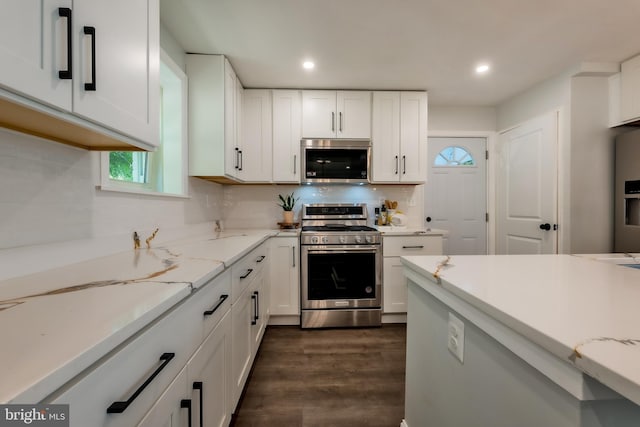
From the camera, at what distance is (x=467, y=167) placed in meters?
3.48

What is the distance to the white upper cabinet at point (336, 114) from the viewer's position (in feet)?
9.39

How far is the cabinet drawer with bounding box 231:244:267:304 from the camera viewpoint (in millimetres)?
1376

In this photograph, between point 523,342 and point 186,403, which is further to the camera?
point 186,403

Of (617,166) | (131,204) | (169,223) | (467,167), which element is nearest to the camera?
(131,204)

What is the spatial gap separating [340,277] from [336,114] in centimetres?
172

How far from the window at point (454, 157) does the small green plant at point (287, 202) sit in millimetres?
1945

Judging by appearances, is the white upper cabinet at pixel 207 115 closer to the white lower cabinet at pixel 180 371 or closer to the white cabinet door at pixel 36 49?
the white lower cabinet at pixel 180 371

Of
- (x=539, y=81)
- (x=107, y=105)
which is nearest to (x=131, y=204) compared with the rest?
(x=107, y=105)

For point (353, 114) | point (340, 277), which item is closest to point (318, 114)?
point (353, 114)

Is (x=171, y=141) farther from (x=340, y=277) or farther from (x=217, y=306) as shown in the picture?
(x=340, y=277)

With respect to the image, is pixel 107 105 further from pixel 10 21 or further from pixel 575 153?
pixel 575 153

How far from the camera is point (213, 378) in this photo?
1083mm

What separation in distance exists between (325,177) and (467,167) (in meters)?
1.99

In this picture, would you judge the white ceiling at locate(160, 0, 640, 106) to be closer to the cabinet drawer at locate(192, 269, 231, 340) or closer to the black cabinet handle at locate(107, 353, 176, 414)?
the cabinet drawer at locate(192, 269, 231, 340)
